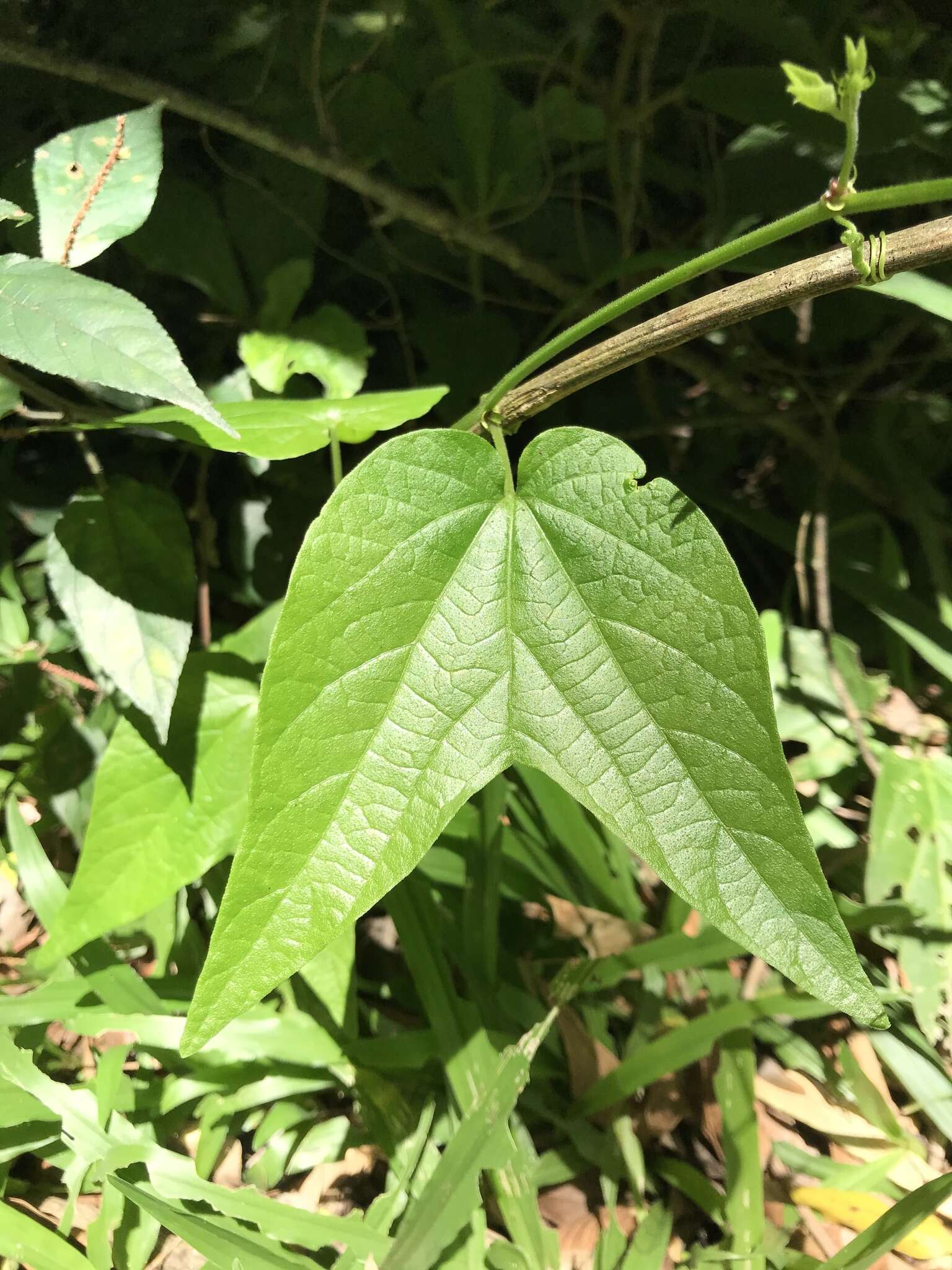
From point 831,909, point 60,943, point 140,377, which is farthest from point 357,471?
point 60,943

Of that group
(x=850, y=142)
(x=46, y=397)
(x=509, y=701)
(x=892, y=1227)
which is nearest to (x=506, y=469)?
(x=509, y=701)

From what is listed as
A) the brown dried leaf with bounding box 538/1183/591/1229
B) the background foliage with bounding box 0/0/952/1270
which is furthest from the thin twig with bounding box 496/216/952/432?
the brown dried leaf with bounding box 538/1183/591/1229

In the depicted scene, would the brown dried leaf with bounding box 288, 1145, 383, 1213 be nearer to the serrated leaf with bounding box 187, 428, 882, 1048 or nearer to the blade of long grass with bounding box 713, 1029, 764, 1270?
the blade of long grass with bounding box 713, 1029, 764, 1270

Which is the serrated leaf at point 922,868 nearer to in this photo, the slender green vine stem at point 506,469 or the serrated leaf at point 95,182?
the slender green vine stem at point 506,469

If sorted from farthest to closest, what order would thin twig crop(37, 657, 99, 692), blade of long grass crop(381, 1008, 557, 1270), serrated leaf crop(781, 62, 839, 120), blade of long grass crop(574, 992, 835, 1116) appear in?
thin twig crop(37, 657, 99, 692) < blade of long grass crop(574, 992, 835, 1116) < blade of long grass crop(381, 1008, 557, 1270) < serrated leaf crop(781, 62, 839, 120)

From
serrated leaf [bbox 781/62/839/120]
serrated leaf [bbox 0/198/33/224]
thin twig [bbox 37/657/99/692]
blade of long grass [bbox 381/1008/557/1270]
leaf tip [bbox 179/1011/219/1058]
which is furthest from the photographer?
thin twig [bbox 37/657/99/692]

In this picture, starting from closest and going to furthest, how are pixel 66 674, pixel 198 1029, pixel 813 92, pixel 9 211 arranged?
pixel 813 92
pixel 198 1029
pixel 9 211
pixel 66 674

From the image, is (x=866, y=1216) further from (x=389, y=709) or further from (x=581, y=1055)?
(x=389, y=709)

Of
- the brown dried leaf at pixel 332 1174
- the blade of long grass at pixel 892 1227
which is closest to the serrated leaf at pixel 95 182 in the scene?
the brown dried leaf at pixel 332 1174

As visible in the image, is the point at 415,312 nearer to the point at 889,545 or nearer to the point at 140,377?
the point at 140,377
